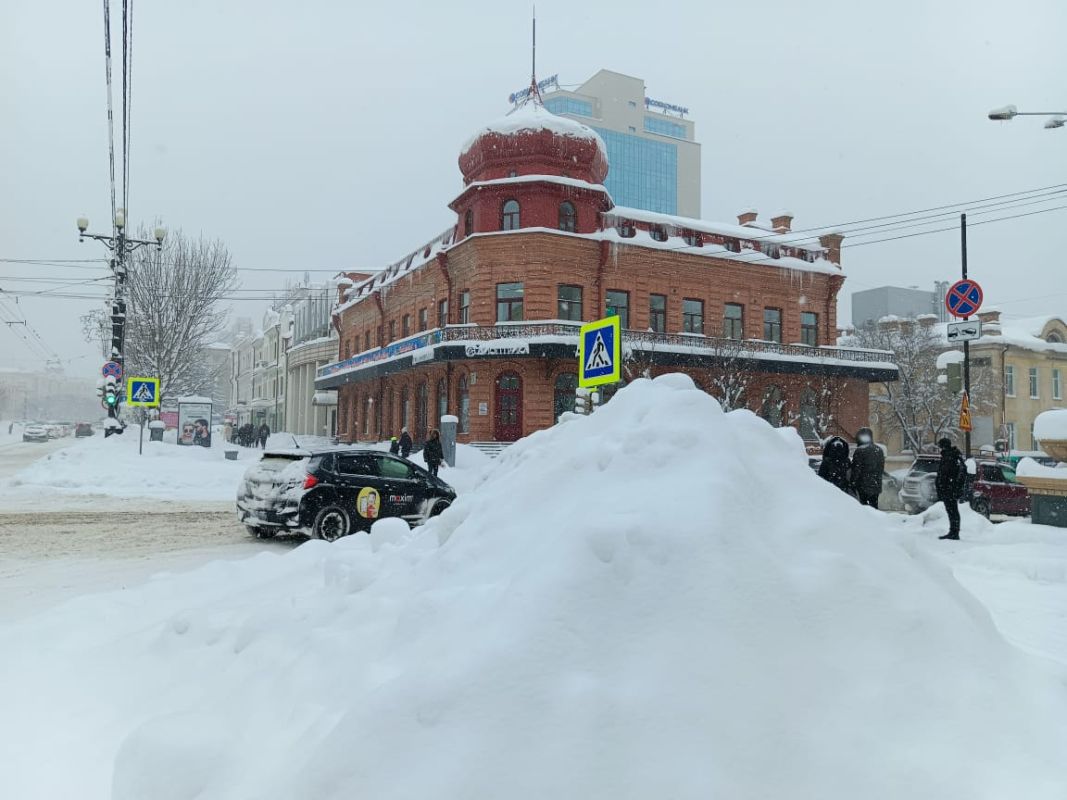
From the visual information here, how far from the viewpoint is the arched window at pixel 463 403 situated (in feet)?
101

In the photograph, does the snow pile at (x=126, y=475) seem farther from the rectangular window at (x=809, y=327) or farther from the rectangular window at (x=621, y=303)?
the rectangular window at (x=809, y=327)

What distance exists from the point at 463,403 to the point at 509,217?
8305 mm

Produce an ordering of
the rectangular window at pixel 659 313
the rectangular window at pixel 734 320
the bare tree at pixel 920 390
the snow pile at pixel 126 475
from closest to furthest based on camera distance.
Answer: the snow pile at pixel 126 475 < the rectangular window at pixel 659 313 < the rectangular window at pixel 734 320 < the bare tree at pixel 920 390

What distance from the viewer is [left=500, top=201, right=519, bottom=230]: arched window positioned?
31391mm

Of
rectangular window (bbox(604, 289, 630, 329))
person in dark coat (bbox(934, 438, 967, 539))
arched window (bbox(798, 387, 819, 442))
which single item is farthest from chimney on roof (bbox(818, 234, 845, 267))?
person in dark coat (bbox(934, 438, 967, 539))

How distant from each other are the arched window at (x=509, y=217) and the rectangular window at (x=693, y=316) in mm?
8984

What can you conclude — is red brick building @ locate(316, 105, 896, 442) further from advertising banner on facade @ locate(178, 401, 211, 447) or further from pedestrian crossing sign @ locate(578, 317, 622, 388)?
Result: pedestrian crossing sign @ locate(578, 317, 622, 388)

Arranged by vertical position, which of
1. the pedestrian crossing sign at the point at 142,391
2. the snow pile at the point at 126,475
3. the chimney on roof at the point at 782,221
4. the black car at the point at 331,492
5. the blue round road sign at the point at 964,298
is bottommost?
the snow pile at the point at 126,475

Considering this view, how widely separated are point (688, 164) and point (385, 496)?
129 m

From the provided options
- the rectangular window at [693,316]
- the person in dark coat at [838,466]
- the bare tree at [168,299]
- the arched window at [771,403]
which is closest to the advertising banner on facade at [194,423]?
the bare tree at [168,299]

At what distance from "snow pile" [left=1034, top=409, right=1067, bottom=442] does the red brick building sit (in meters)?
18.6

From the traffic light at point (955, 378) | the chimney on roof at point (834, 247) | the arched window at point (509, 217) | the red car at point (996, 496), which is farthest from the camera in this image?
the chimney on roof at point (834, 247)

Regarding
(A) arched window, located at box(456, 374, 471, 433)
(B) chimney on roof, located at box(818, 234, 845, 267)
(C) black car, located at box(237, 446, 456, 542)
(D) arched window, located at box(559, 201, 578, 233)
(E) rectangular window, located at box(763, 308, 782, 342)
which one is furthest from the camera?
(B) chimney on roof, located at box(818, 234, 845, 267)

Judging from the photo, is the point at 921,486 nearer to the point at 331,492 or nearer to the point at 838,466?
the point at 838,466
